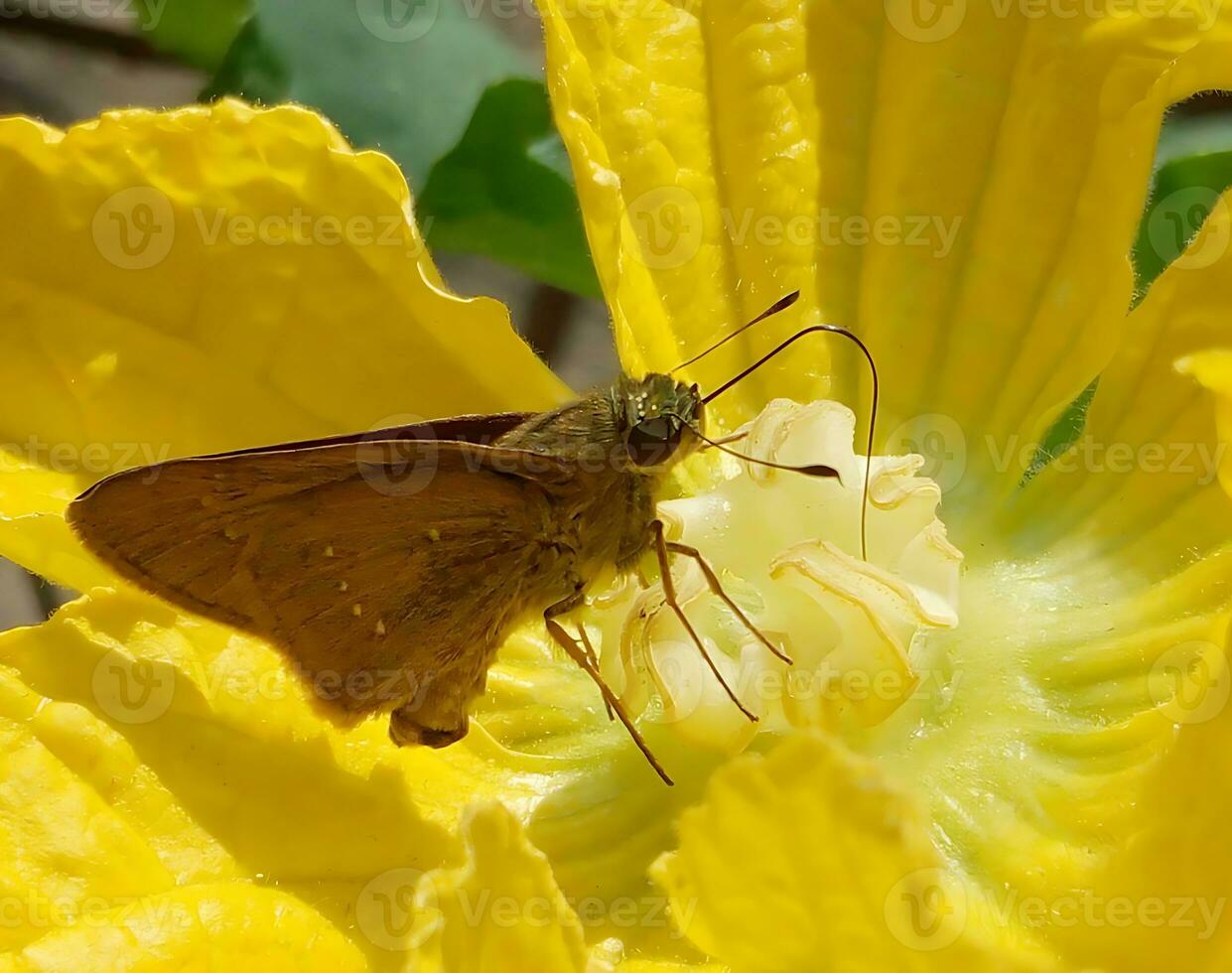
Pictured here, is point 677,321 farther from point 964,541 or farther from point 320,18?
point 320,18

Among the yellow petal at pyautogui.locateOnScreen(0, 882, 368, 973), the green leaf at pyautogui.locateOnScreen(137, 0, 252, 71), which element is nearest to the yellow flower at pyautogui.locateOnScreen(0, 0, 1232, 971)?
the yellow petal at pyautogui.locateOnScreen(0, 882, 368, 973)

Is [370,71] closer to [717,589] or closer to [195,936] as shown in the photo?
[717,589]

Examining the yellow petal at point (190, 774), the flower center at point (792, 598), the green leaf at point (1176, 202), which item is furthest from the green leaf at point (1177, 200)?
the yellow petal at point (190, 774)

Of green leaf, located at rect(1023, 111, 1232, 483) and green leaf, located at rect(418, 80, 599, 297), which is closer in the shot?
green leaf, located at rect(1023, 111, 1232, 483)

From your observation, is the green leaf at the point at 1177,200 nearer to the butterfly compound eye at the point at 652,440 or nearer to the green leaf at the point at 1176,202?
the green leaf at the point at 1176,202

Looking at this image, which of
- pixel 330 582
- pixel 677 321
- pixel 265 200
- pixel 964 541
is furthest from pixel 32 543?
pixel 964 541

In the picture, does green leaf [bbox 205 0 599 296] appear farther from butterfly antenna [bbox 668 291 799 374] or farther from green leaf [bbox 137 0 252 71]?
butterfly antenna [bbox 668 291 799 374]

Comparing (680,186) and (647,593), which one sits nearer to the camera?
(647,593)
